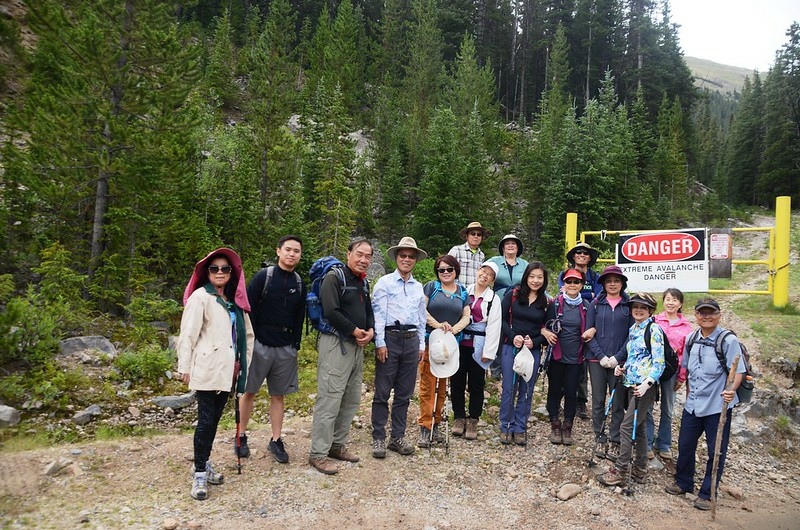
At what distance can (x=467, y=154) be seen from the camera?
2312cm

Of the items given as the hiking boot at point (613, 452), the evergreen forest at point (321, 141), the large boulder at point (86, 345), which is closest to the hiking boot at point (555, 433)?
the hiking boot at point (613, 452)

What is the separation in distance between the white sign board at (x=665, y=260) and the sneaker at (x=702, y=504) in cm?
494

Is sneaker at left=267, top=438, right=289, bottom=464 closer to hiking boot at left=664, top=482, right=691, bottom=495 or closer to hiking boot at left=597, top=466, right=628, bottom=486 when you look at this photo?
hiking boot at left=597, top=466, right=628, bottom=486

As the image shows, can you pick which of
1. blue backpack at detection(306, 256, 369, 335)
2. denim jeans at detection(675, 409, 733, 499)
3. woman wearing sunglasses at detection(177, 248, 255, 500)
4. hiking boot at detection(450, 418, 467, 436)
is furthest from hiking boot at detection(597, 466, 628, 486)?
woman wearing sunglasses at detection(177, 248, 255, 500)

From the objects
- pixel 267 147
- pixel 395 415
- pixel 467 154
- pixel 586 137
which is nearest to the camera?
pixel 395 415

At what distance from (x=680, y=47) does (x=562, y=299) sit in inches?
2025

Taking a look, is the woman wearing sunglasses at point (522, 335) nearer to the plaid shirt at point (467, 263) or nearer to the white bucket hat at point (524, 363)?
the white bucket hat at point (524, 363)

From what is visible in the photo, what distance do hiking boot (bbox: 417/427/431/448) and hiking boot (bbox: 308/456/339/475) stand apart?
120cm

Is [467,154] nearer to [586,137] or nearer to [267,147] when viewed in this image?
[586,137]

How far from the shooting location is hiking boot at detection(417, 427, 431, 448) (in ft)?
17.4

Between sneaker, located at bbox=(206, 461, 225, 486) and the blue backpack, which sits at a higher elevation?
the blue backpack

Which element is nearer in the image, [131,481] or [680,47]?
[131,481]

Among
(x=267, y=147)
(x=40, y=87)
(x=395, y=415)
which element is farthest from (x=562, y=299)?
(x=267, y=147)

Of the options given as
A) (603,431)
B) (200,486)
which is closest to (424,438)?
(603,431)
